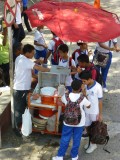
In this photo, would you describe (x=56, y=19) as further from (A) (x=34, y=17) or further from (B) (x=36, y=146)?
(B) (x=36, y=146)

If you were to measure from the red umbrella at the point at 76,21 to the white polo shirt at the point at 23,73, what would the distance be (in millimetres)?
626

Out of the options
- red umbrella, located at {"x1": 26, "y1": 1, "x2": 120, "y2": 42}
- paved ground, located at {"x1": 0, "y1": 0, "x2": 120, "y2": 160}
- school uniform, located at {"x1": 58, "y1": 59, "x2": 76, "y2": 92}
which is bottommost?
paved ground, located at {"x1": 0, "y1": 0, "x2": 120, "y2": 160}

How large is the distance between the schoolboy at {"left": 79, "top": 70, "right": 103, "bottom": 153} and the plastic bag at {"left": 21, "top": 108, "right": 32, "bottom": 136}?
942mm

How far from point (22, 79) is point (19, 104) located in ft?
1.69

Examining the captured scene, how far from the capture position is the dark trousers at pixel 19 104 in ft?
20.0

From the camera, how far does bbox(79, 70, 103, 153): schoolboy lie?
17.8ft

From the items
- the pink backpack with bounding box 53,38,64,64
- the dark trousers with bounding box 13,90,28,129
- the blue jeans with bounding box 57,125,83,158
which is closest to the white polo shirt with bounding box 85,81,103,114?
the blue jeans with bounding box 57,125,83,158

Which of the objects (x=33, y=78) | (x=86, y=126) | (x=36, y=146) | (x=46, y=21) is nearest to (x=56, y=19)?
(x=46, y=21)

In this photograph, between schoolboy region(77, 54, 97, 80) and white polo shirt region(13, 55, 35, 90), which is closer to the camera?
white polo shirt region(13, 55, 35, 90)

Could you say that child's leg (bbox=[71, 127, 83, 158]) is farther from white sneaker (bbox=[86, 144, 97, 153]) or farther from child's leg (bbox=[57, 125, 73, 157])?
white sneaker (bbox=[86, 144, 97, 153])

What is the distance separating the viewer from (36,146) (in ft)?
19.9

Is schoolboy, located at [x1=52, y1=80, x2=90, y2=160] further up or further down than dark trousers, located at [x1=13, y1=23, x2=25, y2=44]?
further down

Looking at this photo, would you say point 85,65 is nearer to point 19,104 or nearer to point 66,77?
point 66,77

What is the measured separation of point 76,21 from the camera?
5527 mm
